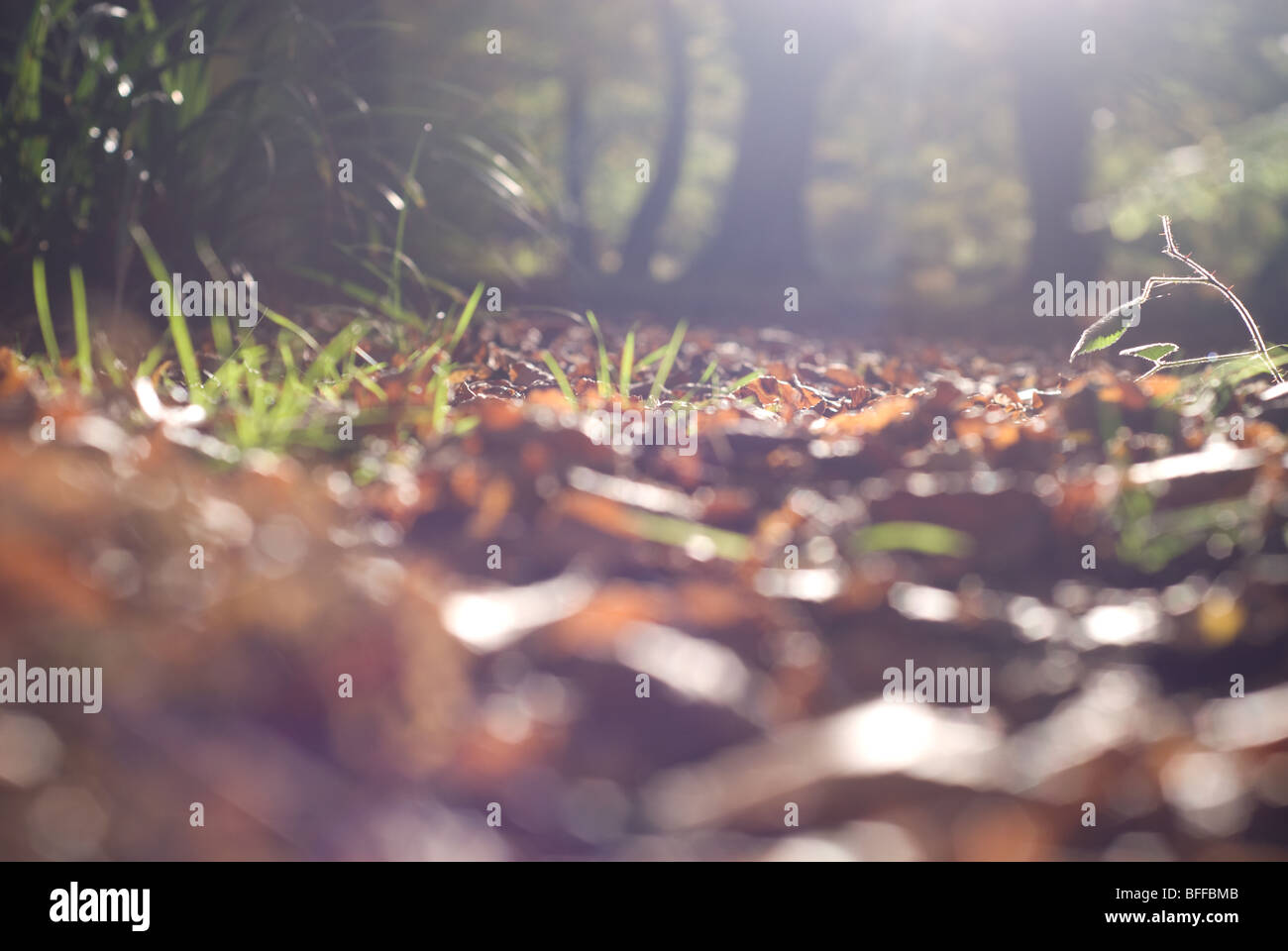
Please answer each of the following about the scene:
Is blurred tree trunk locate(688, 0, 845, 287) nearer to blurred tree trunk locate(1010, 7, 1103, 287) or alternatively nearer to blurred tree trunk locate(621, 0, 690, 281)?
blurred tree trunk locate(621, 0, 690, 281)

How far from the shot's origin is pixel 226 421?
1.55 metres

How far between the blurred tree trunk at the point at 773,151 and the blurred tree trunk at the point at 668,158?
607 millimetres

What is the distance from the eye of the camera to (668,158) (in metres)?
11.1

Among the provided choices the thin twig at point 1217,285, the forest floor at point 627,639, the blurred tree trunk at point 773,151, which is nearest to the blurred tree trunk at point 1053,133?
the blurred tree trunk at point 773,151

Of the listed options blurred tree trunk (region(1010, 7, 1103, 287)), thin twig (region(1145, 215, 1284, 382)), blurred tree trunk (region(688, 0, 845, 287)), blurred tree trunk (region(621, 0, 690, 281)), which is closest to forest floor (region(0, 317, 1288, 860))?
thin twig (region(1145, 215, 1284, 382))

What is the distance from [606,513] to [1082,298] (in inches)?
394

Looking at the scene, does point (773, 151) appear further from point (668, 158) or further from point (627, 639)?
point (627, 639)

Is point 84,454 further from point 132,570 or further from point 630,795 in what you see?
point 630,795

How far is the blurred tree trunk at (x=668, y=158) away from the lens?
10.3 meters

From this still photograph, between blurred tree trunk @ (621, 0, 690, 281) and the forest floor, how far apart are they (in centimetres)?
896

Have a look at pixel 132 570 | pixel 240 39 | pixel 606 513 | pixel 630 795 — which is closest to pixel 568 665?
pixel 630 795

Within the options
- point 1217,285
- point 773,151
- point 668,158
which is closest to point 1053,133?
point 773,151

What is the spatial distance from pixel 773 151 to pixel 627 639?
10.5 meters

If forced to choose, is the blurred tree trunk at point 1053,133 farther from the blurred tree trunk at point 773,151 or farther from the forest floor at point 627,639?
the forest floor at point 627,639
